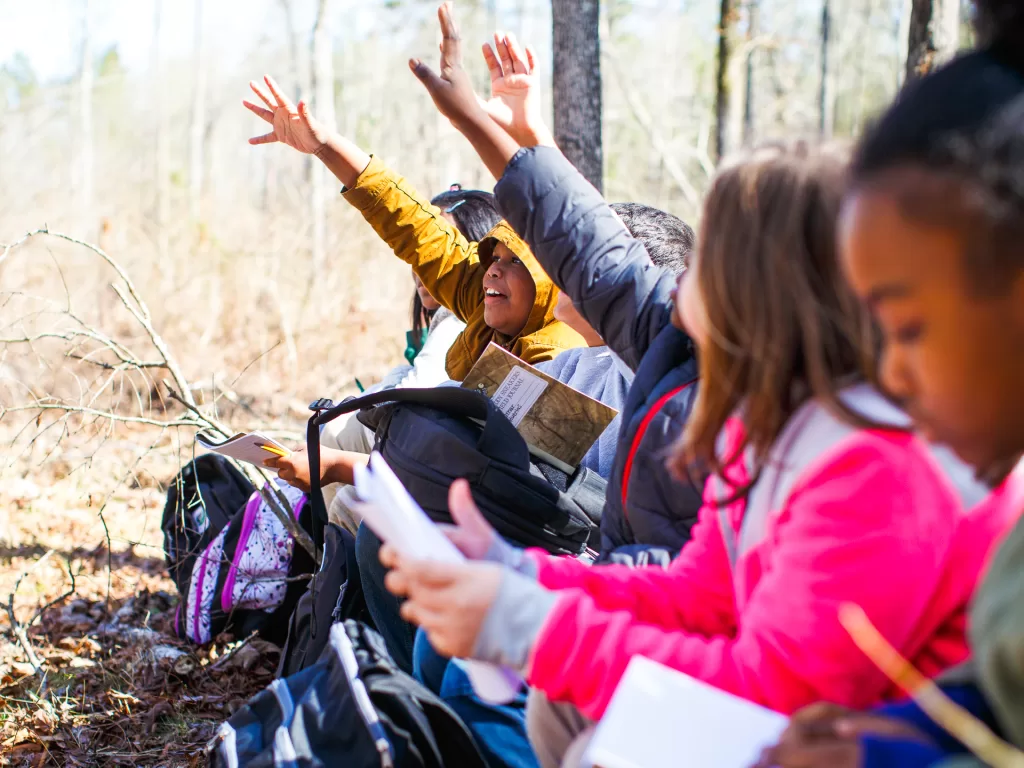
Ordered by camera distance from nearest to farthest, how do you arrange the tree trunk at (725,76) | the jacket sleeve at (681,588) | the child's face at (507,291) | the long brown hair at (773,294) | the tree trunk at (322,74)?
the long brown hair at (773,294) < the jacket sleeve at (681,588) < the child's face at (507,291) < the tree trunk at (725,76) < the tree trunk at (322,74)

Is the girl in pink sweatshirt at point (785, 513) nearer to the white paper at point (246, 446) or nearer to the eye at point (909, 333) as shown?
the eye at point (909, 333)

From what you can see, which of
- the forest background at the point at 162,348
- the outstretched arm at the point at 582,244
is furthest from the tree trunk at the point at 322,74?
the outstretched arm at the point at 582,244

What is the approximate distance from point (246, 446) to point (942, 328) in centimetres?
197

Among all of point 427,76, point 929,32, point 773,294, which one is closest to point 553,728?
point 773,294

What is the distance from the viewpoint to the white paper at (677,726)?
3.52 ft

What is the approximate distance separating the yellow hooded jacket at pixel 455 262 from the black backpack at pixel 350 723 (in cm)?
156

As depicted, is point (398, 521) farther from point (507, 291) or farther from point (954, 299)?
point (507, 291)

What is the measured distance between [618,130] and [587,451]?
2491 centimetres

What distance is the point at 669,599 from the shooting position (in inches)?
58.2

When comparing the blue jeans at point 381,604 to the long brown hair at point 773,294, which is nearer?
the long brown hair at point 773,294

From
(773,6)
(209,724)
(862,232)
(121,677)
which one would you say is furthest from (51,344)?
(773,6)

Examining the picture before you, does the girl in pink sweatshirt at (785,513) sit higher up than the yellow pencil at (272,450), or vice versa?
the girl in pink sweatshirt at (785,513)

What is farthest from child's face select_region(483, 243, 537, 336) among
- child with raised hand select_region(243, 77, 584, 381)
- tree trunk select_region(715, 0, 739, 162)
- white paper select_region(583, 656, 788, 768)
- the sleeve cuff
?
tree trunk select_region(715, 0, 739, 162)

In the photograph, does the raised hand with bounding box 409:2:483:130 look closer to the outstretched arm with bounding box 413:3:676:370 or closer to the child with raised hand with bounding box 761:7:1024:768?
the outstretched arm with bounding box 413:3:676:370
